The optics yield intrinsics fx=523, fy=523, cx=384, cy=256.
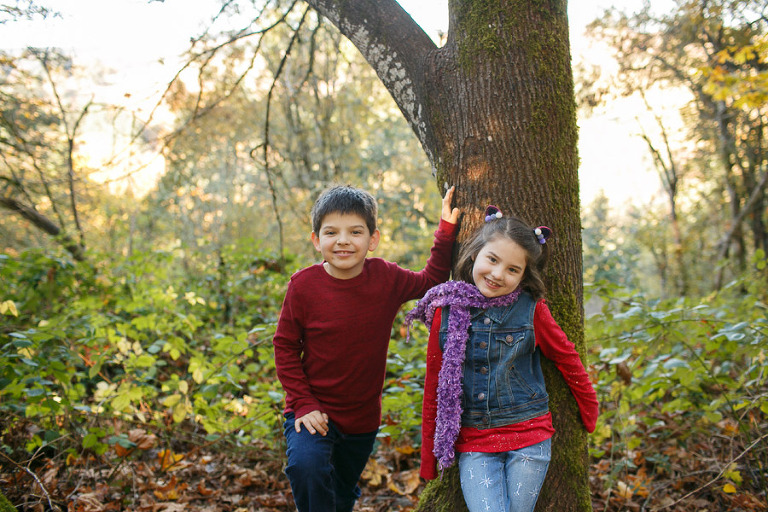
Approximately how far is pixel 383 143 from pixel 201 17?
363 inches

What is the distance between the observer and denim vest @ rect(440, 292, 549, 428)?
6.98 feet

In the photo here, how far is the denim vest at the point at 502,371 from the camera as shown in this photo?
2.13 metres

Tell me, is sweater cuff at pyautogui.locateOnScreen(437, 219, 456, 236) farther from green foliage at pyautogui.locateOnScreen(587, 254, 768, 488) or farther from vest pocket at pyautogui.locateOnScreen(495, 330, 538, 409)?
green foliage at pyautogui.locateOnScreen(587, 254, 768, 488)

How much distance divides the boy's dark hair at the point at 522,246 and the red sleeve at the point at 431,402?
0.30 m

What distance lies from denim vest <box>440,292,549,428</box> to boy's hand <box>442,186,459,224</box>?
1.59ft

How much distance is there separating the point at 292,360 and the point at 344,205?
0.78 m

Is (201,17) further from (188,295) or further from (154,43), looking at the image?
(188,295)

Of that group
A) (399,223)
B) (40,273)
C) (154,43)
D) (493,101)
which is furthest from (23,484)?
(399,223)

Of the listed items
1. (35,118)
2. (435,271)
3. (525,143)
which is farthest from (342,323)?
(35,118)

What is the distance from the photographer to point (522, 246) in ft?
7.11

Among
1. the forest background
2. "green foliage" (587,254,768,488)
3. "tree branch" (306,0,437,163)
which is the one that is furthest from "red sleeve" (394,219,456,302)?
"green foliage" (587,254,768,488)

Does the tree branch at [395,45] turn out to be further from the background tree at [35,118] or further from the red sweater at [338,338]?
the background tree at [35,118]

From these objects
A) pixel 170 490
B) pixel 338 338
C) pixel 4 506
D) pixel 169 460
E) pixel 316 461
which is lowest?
pixel 170 490

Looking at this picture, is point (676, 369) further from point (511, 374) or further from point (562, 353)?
point (511, 374)
